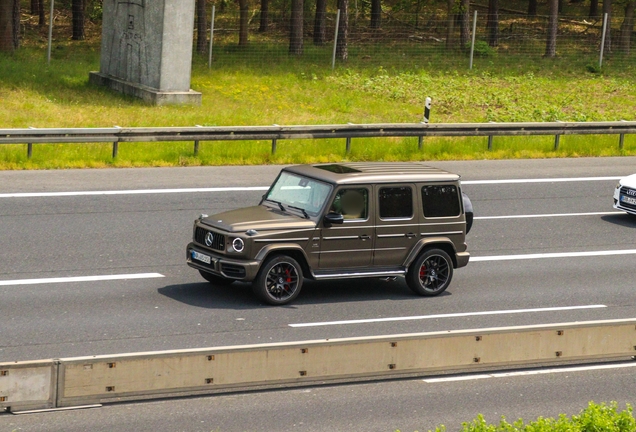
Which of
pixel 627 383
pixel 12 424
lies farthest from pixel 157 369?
pixel 627 383

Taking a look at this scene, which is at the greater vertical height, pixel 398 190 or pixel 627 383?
pixel 398 190

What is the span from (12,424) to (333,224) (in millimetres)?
5604

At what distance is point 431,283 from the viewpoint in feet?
46.0

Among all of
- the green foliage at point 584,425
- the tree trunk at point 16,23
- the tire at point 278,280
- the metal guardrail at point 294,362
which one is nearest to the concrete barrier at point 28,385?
the metal guardrail at point 294,362

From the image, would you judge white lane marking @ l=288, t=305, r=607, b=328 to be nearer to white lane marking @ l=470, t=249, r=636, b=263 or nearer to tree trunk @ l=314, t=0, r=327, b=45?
white lane marking @ l=470, t=249, r=636, b=263

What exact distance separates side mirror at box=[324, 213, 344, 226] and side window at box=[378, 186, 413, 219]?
66 centimetres

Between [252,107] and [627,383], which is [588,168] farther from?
[627,383]

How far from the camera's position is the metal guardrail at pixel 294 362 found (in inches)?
355

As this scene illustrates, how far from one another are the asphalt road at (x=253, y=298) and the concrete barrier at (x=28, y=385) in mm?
139

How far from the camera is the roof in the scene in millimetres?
13633

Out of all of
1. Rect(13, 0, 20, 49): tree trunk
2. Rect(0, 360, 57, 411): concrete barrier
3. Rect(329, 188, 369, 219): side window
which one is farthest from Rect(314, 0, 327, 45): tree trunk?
Rect(0, 360, 57, 411): concrete barrier

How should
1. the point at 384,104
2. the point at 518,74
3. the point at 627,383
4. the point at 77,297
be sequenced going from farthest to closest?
the point at 518,74, the point at 384,104, the point at 77,297, the point at 627,383

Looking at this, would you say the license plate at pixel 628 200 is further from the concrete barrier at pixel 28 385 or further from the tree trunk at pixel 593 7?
the tree trunk at pixel 593 7

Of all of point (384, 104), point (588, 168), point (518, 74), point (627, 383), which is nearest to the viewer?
point (627, 383)
